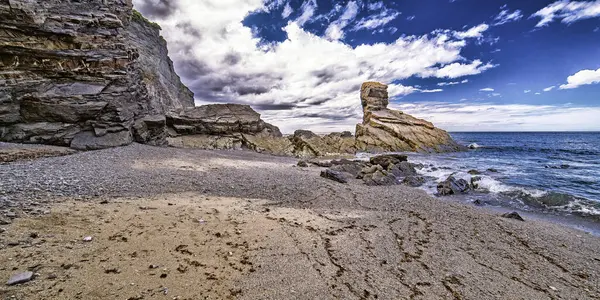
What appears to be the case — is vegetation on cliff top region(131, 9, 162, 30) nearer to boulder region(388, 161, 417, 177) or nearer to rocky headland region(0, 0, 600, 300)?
rocky headland region(0, 0, 600, 300)

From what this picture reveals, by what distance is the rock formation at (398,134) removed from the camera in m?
43.8

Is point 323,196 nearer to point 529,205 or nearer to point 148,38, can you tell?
point 529,205

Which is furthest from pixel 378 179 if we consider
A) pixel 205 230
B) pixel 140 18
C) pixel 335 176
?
pixel 140 18

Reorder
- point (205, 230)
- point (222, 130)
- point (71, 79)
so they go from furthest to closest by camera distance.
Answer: point (222, 130)
point (71, 79)
point (205, 230)

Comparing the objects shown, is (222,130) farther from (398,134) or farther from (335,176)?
(398,134)

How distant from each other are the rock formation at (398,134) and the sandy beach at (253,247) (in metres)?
35.1

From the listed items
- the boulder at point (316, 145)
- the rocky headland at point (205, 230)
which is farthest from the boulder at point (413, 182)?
the boulder at point (316, 145)

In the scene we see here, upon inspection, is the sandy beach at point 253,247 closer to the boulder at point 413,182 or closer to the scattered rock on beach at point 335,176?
the scattered rock on beach at point 335,176

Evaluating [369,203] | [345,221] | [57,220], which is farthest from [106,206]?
[369,203]

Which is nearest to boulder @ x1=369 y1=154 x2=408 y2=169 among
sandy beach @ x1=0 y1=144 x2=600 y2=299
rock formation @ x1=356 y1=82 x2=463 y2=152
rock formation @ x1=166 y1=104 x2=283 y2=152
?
sandy beach @ x1=0 y1=144 x2=600 y2=299

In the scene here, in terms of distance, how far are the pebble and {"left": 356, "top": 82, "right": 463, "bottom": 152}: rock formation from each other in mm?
42585

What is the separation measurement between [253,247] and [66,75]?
21.4m

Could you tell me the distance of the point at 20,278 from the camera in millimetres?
3619

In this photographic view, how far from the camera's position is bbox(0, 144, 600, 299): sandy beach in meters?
4.17
